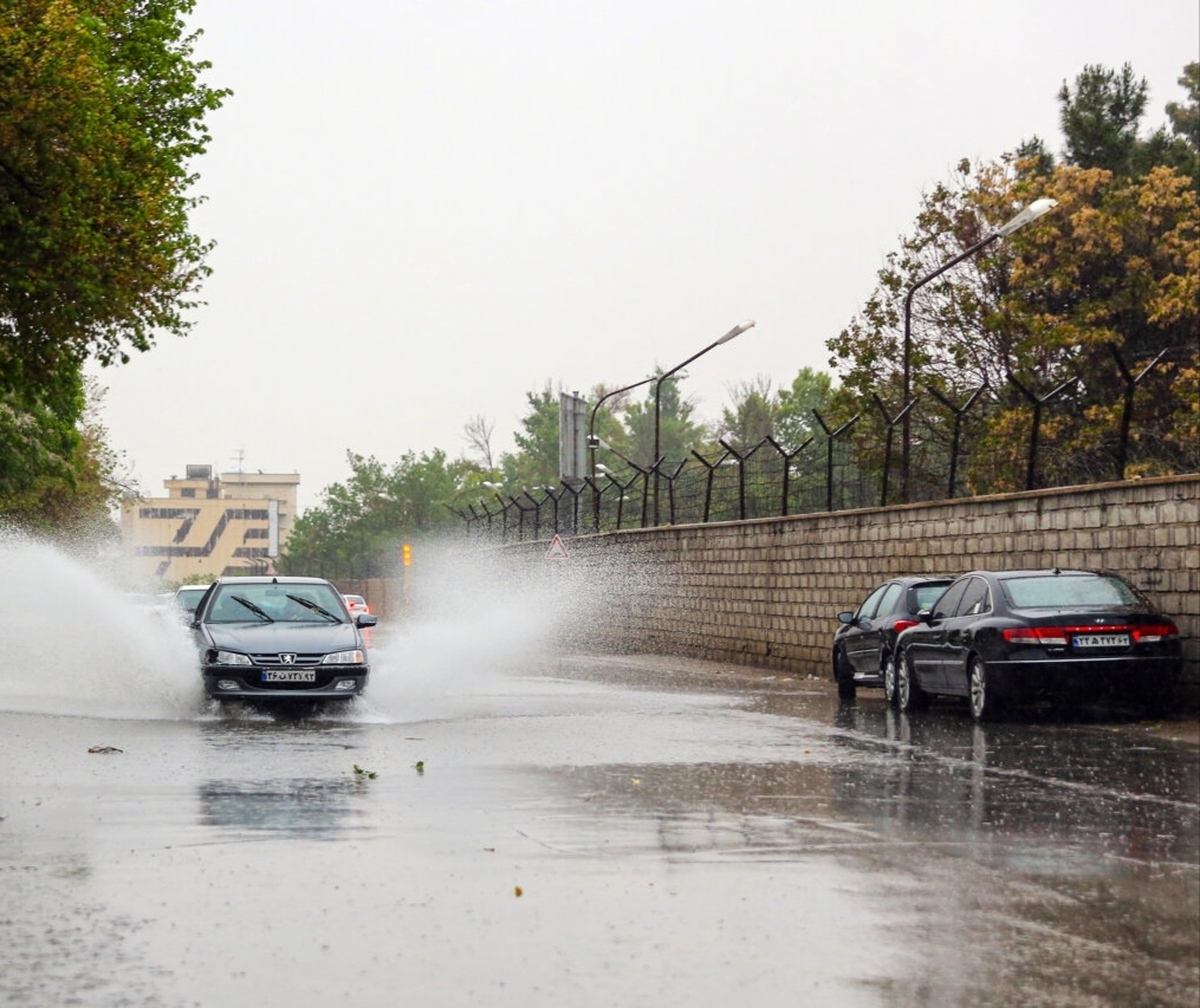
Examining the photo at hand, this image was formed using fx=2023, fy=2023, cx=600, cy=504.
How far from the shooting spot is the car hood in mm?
20609

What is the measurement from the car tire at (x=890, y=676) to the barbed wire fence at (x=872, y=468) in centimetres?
321

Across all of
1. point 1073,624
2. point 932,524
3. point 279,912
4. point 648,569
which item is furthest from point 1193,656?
point 648,569

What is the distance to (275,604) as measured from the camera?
2231 centimetres

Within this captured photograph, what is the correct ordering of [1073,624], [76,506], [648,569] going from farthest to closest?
[76,506], [648,569], [1073,624]

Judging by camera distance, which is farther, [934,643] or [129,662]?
[129,662]

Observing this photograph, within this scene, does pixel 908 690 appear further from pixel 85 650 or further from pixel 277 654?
pixel 85 650

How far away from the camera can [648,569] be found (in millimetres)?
44688

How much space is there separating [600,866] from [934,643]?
1185cm

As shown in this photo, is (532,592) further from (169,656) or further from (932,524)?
(169,656)

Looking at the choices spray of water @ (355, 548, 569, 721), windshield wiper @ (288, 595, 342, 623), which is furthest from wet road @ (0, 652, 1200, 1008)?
spray of water @ (355, 548, 569, 721)

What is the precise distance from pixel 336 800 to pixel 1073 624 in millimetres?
8627

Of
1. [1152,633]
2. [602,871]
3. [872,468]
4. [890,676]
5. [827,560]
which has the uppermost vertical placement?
[872,468]

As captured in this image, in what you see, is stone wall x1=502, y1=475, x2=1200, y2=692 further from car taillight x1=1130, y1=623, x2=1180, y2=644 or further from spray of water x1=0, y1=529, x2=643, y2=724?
spray of water x1=0, y1=529, x2=643, y2=724

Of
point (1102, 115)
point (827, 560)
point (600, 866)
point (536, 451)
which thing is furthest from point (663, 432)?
point (600, 866)
